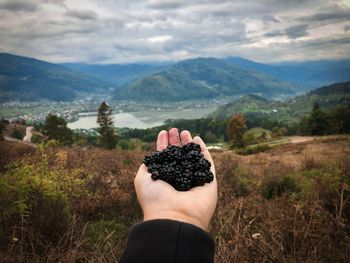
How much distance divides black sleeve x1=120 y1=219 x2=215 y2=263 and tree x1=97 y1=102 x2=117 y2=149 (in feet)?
163

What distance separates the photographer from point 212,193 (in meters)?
3.23

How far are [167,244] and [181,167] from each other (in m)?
1.78

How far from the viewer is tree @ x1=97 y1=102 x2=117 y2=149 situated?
50.2 m

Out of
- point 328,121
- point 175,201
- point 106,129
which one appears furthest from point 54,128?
point 328,121

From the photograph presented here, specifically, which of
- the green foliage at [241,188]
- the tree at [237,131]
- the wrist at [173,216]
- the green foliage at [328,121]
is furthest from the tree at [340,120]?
the wrist at [173,216]

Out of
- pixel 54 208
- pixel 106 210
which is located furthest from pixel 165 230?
pixel 106 210

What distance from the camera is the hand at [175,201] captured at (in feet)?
8.46

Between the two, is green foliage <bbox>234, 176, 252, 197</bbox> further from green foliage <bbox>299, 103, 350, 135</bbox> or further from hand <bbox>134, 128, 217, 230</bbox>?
green foliage <bbox>299, 103, 350, 135</bbox>

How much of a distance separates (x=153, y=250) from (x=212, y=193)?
4.95 ft

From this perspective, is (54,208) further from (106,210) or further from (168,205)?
(168,205)

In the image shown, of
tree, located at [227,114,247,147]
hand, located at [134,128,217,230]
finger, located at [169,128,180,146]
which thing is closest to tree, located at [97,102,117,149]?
tree, located at [227,114,247,147]

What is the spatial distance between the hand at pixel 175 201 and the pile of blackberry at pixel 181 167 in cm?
8

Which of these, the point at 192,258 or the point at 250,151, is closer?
the point at 192,258

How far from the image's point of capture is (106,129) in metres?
50.9
